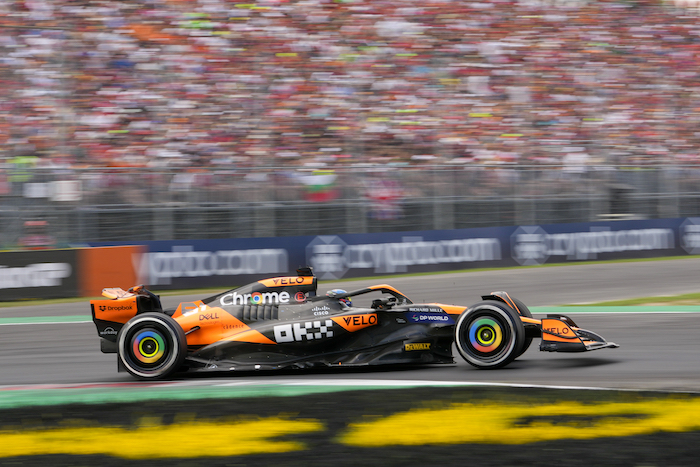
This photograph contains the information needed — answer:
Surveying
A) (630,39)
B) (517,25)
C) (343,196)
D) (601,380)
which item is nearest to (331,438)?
(601,380)

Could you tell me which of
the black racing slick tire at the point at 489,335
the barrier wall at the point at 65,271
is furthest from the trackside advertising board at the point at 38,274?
the black racing slick tire at the point at 489,335

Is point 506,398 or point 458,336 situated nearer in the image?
point 506,398

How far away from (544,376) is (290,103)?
1098 cm

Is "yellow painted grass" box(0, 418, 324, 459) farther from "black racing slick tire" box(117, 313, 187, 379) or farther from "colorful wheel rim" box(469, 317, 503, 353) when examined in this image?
"colorful wheel rim" box(469, 317, 503, 353)

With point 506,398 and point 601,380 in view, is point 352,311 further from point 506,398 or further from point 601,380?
point 601,380

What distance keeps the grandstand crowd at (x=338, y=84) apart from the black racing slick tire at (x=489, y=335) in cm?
855

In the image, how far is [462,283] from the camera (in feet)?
44.1

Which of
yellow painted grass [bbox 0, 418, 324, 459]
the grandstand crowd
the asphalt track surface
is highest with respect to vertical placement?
the grandstand crowd

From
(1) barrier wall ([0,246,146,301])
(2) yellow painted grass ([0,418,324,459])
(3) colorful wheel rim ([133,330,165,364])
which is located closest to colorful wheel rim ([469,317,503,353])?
(2) yellow painted grass ([0,418,324,459])

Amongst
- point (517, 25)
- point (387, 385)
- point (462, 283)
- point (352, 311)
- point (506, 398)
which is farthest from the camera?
point (517, 25)

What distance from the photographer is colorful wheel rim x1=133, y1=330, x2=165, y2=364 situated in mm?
6848

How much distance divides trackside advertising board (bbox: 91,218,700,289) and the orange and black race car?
21.7 feet

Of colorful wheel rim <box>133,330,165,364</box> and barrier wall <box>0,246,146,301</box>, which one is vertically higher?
barrier wall <box>0,246,146,301</box>

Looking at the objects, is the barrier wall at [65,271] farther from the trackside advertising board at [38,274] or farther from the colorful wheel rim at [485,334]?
the colorful wheel rim at [485,334]
